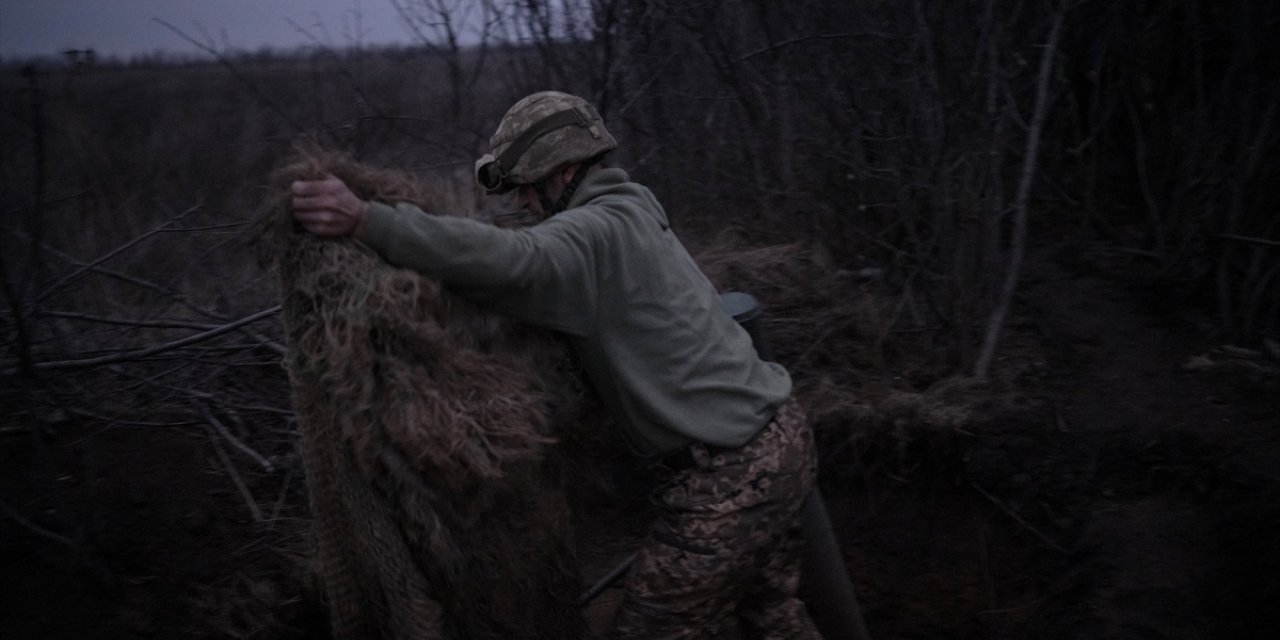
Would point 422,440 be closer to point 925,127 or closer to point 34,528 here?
point 34,528

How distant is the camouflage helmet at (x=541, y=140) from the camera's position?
2.99 metres

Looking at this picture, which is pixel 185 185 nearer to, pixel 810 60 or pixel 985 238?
pixel 810 60

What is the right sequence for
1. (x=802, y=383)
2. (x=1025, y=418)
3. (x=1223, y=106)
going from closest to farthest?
(x=1025, y=418), (x=802, y=383), (x=1223, y=106)

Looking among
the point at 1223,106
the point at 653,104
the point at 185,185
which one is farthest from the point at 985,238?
the point at 185,185

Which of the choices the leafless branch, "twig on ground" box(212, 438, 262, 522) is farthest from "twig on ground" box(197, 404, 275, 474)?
the leafless branch

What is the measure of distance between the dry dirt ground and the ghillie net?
91cm

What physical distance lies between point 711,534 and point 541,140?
1267mm

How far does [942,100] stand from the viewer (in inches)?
199

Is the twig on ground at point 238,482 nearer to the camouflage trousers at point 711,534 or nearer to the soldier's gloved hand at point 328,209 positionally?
the camouflage trousers at point 711,534

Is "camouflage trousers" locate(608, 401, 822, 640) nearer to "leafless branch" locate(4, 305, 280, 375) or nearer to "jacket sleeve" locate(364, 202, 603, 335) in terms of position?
"jacket sleeve" locate(364, 202, 603, 335)

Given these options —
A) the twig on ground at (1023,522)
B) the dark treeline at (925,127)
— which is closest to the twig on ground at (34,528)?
the dark treeline at (925,127)

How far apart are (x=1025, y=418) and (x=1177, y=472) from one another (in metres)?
0.64

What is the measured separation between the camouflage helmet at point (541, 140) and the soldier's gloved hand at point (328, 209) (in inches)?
23.7

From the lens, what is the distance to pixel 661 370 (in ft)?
9.48
